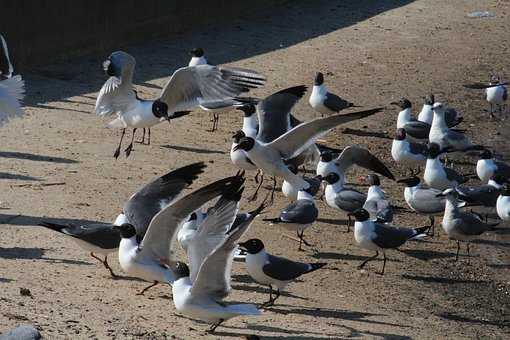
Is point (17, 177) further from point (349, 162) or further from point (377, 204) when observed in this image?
point (377, 204)

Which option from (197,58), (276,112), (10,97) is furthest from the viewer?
(197,58)

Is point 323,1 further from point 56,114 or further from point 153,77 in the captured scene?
point 56,114

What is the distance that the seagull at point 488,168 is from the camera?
48.6 feet

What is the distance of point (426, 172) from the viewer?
14531mm

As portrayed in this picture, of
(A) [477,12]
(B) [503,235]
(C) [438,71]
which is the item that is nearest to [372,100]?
(C) [438,71]

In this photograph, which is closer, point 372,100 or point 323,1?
point 372,100

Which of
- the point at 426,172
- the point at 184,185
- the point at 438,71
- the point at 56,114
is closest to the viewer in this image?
the point at 184,185

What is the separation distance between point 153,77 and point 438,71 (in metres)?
4.51

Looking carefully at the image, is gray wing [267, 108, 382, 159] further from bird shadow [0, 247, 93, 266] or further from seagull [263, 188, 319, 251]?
bird shadow [0, 247, 93, 266]

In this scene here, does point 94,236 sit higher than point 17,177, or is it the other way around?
point 94,236

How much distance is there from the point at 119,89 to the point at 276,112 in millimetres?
1800

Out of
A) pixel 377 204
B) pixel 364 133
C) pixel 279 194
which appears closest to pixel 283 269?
pixel 377 204

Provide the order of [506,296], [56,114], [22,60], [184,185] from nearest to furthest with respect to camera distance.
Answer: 1. [184,185]
2. [506,296]
3. [56,114]
4. [22,60]

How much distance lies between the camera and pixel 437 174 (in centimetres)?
1439
